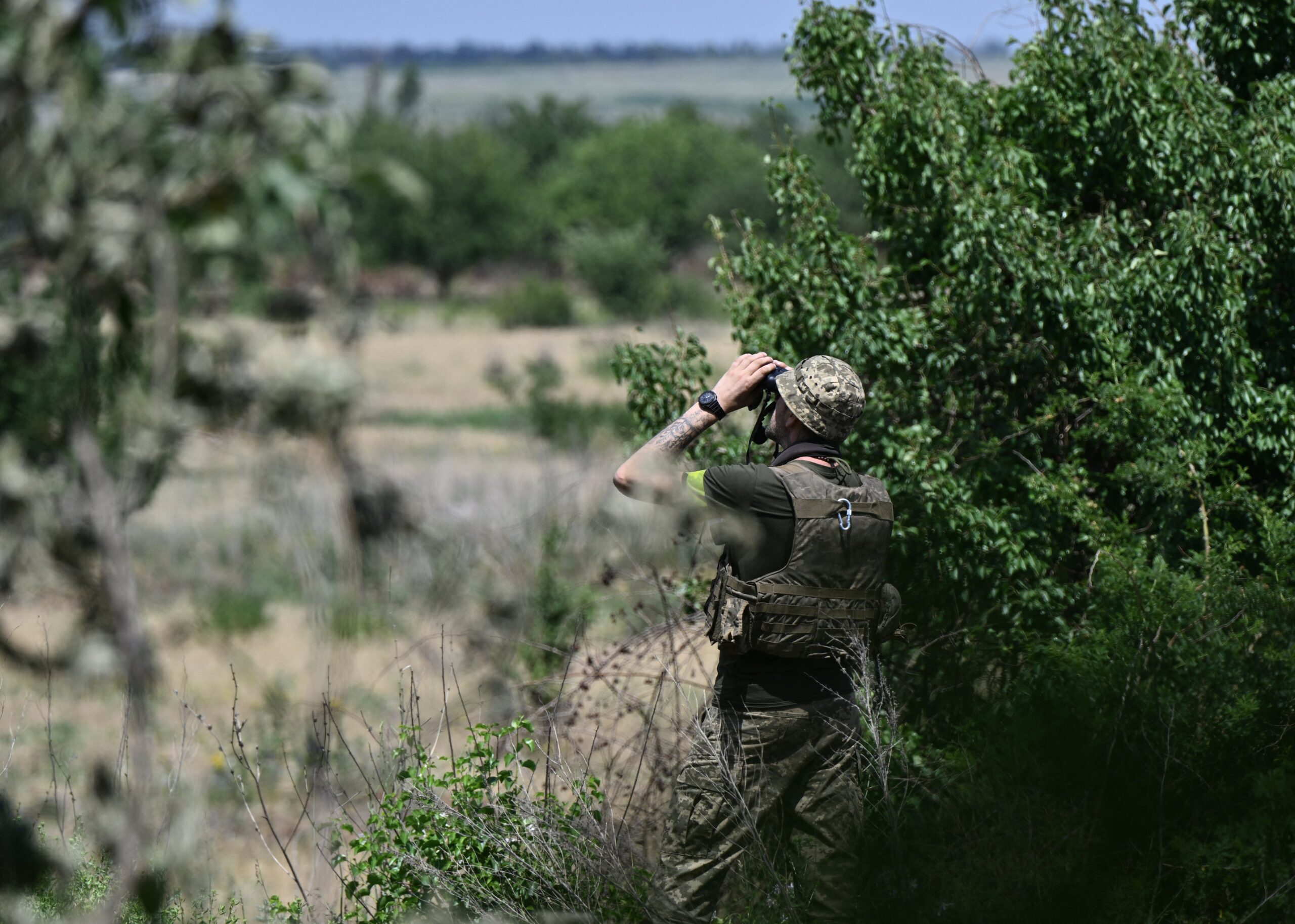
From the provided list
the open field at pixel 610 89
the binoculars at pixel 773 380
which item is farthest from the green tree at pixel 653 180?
the open field at pixel 610 89

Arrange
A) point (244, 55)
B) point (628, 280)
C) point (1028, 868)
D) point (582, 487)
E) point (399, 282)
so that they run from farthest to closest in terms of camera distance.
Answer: point (399, 282), point (628, 280), point (582, 487), point (1028, 868), point (244, 55)

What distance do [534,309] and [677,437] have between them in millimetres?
39634

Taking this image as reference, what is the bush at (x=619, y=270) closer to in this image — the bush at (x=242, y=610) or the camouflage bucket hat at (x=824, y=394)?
the bush at (x=242, y=610)

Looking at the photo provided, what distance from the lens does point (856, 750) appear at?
343 centimetres

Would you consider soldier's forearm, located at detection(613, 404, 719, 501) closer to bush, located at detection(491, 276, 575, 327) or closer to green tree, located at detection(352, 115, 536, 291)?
bush, located at detection(491, 276, 575, 327)

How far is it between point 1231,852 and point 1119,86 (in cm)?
308

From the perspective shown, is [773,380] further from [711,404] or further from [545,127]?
[545,127]

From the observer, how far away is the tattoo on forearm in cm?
338

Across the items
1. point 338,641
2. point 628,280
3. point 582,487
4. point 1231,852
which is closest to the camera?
point 338,641

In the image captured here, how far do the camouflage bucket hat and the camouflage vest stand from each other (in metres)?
0.13

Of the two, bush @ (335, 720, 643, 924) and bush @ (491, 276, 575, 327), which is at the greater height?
bush @ (335, 720, 643, 924)

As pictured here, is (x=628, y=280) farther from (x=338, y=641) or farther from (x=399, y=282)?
(x=338, y=641)

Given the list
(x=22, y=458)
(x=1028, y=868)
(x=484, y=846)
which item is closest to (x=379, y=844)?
(x=484, y=846)

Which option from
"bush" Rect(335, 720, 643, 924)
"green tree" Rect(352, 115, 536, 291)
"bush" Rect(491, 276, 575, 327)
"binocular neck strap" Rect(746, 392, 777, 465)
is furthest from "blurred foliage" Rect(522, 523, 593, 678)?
"green tree" Rect(352, 115, 536, 291)
